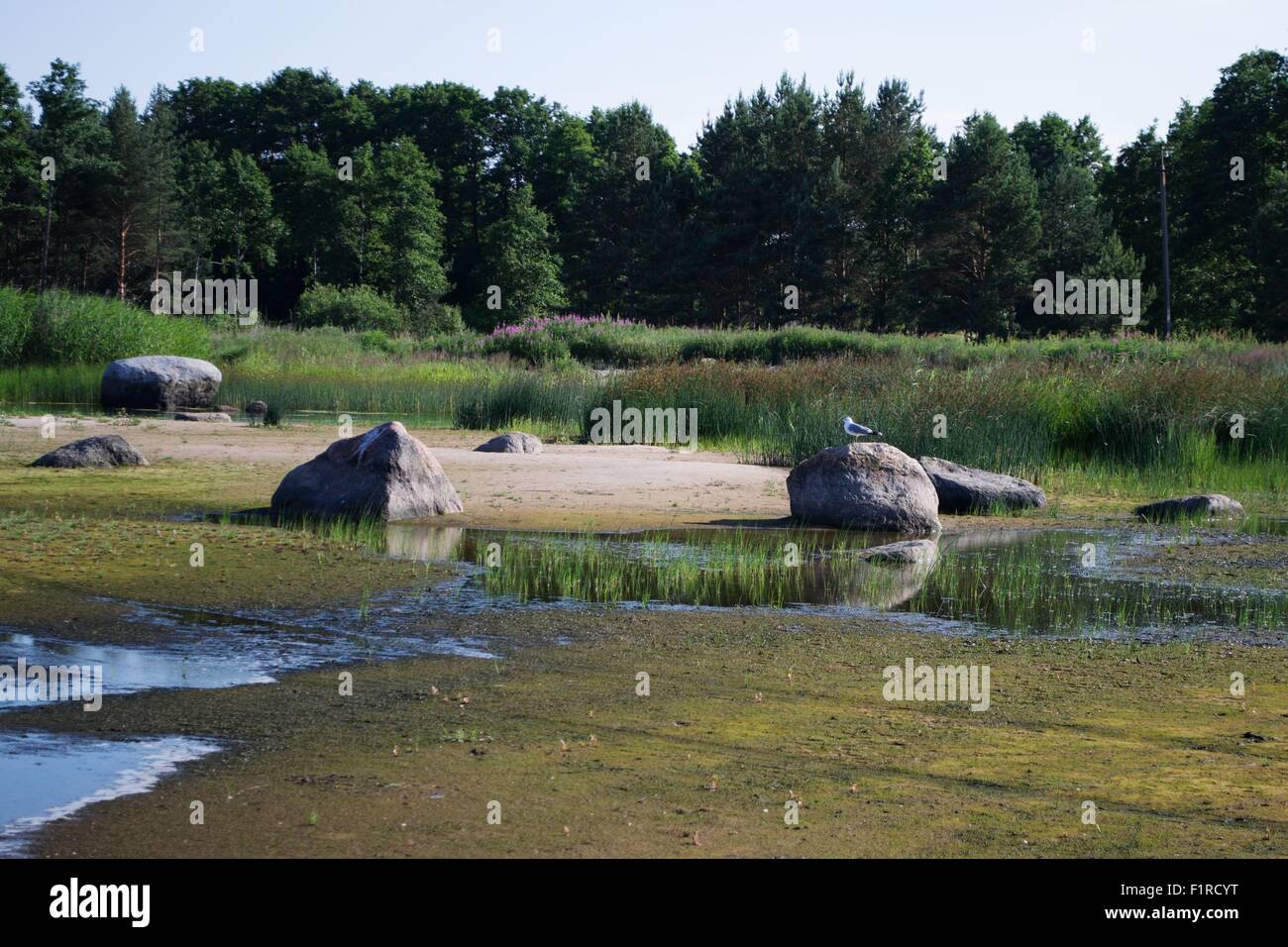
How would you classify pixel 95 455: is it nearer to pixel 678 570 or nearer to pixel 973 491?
pixel 678 570

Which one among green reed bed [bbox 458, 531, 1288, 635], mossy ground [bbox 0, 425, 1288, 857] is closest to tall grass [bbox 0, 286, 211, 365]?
green reed bed [bbox 458, 531, 1288, 635]

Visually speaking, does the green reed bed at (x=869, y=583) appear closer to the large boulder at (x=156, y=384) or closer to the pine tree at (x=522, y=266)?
the large boulder at (x=156, y=384)

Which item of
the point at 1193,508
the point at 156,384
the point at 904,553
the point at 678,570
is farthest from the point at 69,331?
the point at 1193,508

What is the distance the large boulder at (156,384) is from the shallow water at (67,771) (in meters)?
25.5

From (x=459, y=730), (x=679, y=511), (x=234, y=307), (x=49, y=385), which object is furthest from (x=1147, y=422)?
(x=234, y=307)

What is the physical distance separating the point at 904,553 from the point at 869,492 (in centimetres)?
212

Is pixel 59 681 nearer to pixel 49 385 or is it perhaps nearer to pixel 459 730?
pixel 459 730

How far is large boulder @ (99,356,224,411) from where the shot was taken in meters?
30.5

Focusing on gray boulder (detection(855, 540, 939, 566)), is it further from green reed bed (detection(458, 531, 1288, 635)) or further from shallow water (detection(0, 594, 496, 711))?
shallow water (detection(0, 594, 496, 711))

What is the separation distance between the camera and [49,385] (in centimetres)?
3228

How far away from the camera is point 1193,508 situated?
53.3 feet

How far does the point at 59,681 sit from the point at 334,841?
331 centimetres

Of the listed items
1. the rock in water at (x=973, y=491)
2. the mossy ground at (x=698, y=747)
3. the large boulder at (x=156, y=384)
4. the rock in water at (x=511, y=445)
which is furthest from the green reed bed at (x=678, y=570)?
the large boulder at (x=156, y=384)
